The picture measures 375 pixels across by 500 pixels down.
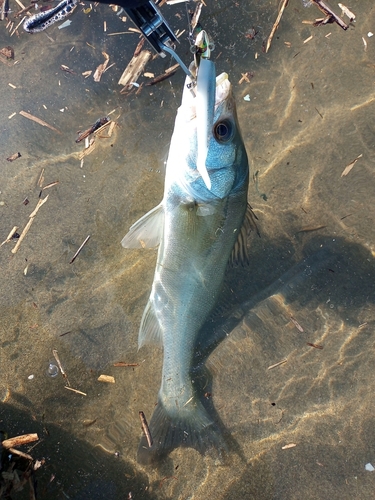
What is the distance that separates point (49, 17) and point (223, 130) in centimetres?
221

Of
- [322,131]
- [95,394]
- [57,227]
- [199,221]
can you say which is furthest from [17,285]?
[322,131]

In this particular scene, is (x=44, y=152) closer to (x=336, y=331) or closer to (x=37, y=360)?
(x=37, y=360)

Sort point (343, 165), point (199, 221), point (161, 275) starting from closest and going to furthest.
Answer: point (199, 221) → point (161, 275) → point (343, 165)

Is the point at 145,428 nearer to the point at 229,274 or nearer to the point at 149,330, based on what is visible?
the point at 149,330

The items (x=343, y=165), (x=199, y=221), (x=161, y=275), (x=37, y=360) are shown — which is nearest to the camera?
(x=199, y=221)

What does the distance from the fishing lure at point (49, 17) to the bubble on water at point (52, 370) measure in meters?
3.03

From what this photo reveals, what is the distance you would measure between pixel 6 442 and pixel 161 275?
6.23 feet

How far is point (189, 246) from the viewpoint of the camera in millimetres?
2945

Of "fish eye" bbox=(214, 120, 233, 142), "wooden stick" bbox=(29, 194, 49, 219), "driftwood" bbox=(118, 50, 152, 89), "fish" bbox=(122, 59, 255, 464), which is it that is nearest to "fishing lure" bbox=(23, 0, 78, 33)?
"driftwood" bbox=(118, 50, 152, 89)

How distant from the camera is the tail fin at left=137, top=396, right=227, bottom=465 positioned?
10.9ft

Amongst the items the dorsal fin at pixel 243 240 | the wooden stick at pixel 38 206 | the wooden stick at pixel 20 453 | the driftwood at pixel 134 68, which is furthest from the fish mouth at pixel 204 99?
the wooden stick at pixel 20 453

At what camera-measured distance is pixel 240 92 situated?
364cm

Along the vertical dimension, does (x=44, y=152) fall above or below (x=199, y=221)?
above

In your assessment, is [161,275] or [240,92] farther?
[240,92]
